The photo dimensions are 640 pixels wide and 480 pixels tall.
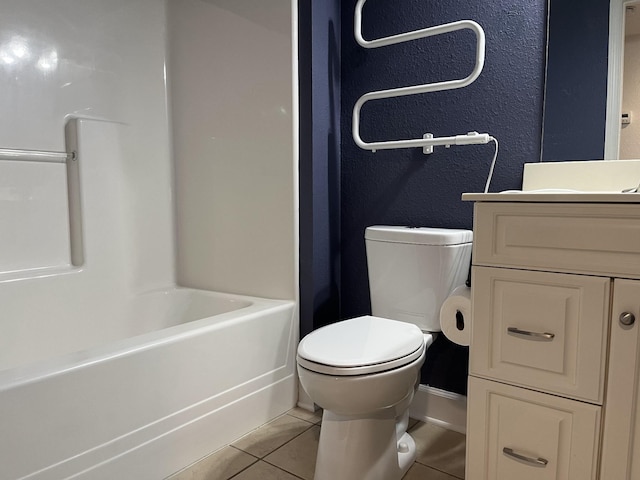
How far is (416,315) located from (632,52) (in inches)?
41.3

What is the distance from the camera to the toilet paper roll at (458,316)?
4.38ft

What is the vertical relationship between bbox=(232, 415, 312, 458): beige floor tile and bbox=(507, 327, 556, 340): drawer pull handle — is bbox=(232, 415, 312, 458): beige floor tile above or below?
below

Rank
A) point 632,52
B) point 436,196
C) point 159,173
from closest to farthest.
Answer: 1. point 632,52
2. point 436,196
3. point 159,173

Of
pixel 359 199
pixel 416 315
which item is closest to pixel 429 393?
pixel 416 315

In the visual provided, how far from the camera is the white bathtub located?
113 centimetres

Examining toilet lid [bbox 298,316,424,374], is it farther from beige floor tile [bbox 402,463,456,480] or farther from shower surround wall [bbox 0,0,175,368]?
shower surround wall [bbox 0,0,175,368]

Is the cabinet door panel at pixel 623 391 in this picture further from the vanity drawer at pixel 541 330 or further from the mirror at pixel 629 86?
the mirror at pixel 629 86

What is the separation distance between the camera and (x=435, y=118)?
1.76 meters

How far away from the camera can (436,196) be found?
1.77 metres

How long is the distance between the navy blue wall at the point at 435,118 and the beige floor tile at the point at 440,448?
0.56 ft

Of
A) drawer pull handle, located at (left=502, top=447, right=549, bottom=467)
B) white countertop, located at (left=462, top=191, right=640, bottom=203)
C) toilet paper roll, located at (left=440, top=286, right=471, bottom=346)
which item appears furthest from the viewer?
toilet paper roll, located at (left=440, top=286, right=471, bottom=346)

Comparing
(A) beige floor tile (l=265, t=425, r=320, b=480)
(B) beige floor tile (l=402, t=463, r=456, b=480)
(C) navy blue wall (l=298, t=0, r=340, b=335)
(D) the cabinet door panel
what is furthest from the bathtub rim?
(D) the cabinet door panel

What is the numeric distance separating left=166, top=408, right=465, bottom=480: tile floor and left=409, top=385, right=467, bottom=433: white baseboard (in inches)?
1.2

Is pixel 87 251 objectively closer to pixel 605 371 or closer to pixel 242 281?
pixel 242 281
